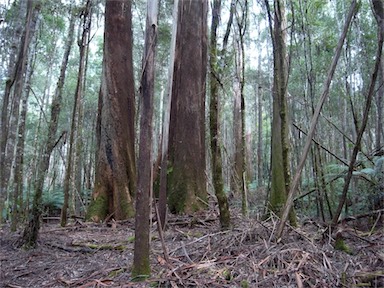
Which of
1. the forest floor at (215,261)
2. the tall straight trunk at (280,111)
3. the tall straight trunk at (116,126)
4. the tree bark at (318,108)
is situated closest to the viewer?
the forest floor at (215,261)

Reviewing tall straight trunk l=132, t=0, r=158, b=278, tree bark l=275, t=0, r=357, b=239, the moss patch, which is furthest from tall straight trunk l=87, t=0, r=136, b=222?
tree bark l=275, t=0, r=357, b=239

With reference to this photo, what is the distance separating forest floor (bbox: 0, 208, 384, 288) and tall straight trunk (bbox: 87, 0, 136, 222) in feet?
5.51

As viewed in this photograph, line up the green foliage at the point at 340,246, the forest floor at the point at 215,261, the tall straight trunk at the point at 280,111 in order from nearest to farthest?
the forest floor at the point at 215,261
the green foliage at the point at 340,246
the tall straight trunk at the point at 280,111

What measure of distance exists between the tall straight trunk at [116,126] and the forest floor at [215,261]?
5.51 ft

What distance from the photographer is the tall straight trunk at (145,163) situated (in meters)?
2.97

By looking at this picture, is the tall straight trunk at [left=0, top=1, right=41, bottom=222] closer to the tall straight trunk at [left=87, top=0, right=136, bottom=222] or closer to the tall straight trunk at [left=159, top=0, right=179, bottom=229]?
the tall straight trunk at [left=87, top=0, right=136, bottom=222]

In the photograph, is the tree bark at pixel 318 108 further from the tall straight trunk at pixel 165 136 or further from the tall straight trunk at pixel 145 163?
the tall straight trunk at pixel 165 136

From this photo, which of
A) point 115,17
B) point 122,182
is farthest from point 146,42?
point 115,17

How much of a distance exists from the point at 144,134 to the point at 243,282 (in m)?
1.45

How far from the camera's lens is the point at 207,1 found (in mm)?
→ 8211

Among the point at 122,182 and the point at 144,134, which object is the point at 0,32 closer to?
the point at 122,182

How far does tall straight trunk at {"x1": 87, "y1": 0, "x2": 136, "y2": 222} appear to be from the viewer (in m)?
6.46

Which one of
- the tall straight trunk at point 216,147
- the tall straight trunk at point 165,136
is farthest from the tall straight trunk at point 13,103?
the tall straight trunk at point 216,147

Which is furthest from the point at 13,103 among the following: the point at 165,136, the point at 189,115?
the point at 189,115
